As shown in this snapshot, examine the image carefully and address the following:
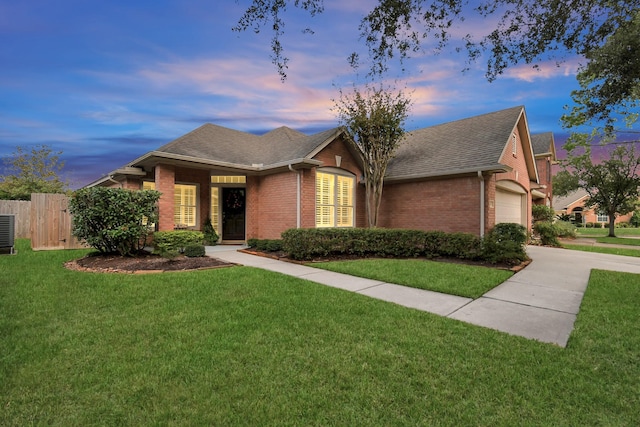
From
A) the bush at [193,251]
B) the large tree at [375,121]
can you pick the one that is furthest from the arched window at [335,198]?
the bush at [193,251]

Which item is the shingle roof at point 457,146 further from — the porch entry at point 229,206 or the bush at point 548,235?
the porch entry at point 229,206

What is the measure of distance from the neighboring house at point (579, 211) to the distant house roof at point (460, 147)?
124 ft

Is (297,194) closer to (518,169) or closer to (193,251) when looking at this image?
(193,251)

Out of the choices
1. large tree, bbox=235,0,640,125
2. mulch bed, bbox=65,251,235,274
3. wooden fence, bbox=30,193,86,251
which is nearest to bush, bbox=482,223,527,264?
large tree, bbox=235,0,640,125

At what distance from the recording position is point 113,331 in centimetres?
361

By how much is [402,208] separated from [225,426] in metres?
11.9

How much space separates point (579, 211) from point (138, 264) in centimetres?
5627

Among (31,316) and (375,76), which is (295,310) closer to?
(31,316)

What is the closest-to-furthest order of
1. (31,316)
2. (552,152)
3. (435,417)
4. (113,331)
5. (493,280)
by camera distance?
(435,417) < (113,331) < (31,316) < (493,280) < (552,152)

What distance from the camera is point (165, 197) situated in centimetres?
996

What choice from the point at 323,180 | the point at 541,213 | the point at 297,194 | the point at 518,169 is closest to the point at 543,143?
the point at 541,213

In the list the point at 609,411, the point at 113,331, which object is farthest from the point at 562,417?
the point at 113,331

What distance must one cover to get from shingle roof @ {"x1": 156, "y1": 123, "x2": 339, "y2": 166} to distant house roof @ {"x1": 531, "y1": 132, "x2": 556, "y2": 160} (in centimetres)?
1916

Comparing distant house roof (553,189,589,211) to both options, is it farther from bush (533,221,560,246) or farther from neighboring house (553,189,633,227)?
bush (533,221,560,246)
